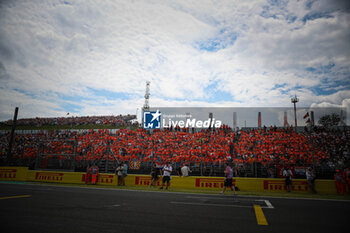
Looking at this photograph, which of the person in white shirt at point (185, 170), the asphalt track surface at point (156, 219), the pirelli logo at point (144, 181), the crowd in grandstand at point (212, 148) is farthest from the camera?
the crowd in grandstand at point (212, 148)

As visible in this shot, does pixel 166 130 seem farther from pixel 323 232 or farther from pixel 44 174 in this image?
pixel 323 232

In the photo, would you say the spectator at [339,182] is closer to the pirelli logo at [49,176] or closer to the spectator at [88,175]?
the spectator at [88,175]

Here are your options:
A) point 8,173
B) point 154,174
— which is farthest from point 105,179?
point 8,173

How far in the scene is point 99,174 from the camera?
60.3ft

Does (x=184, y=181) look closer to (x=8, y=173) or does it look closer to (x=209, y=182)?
(x=209, y=182)

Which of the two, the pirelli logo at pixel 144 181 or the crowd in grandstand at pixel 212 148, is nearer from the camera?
the pirelli logo at pixel 144 181

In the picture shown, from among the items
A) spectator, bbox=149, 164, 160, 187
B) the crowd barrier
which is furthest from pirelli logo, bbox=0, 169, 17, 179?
spectator, bbox=149, 164, 160, 187

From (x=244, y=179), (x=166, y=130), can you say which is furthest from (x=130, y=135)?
(x=244, y=179)

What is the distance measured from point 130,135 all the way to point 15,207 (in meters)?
20.8

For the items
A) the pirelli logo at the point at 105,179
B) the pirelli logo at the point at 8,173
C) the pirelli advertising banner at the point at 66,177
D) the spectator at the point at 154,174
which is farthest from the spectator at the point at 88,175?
the pirelli logo at the point at 8,173

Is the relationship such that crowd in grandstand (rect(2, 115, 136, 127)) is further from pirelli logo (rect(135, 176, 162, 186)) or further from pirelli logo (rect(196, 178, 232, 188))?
pirelli logo (rect(196, 178, 232, 188))

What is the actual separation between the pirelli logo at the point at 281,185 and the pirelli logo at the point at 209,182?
3.05 meters

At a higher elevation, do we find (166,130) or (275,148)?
(166,130)

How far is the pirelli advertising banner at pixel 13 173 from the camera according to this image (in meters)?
19.9
